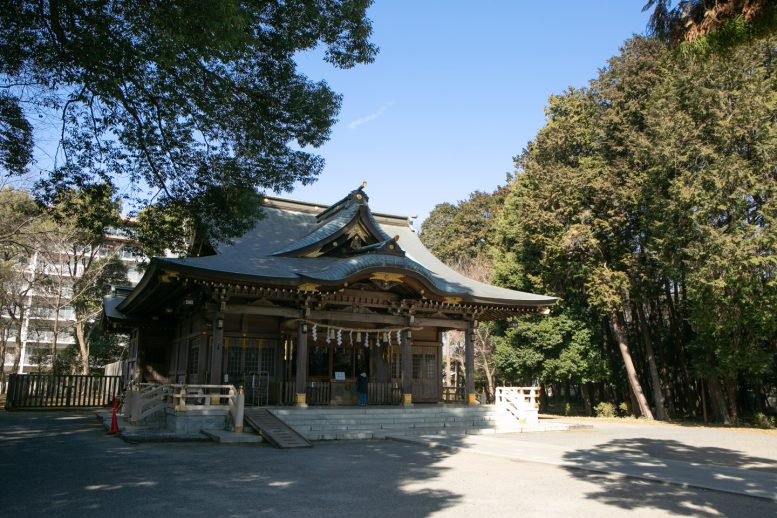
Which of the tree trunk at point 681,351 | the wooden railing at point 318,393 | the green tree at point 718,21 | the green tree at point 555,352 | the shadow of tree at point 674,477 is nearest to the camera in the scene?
the green tree at point 718,21

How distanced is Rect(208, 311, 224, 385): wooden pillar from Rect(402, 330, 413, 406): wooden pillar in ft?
17.9

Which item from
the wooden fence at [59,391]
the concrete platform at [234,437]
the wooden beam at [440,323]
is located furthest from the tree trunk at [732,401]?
the wooden fence at [59,391]

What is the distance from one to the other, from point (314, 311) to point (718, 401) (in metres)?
15.4

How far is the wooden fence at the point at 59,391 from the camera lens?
2246 cm

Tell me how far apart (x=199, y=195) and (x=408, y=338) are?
863 cm

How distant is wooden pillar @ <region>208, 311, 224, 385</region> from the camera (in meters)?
14.8

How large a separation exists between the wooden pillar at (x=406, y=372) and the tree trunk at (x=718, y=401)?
11.6 meters

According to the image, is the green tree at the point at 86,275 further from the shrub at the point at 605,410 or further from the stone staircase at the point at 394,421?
the shrub at the point at 605,410

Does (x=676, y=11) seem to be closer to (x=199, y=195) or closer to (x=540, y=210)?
(x=199, y=195)

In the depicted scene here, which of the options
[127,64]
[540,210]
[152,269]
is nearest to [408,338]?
[152,269]

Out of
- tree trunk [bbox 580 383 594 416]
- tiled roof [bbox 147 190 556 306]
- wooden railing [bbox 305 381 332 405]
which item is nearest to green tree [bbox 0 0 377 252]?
tiled roof [bbox 147 190 556 306]

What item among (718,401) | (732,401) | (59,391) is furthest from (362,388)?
(59,391)

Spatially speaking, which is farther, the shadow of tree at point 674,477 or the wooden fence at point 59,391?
the wooden fence at point 59,391

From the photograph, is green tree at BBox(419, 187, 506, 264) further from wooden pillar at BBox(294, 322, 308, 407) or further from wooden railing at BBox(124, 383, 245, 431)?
wooden railing at BBox(124, 383, 245, 431)
